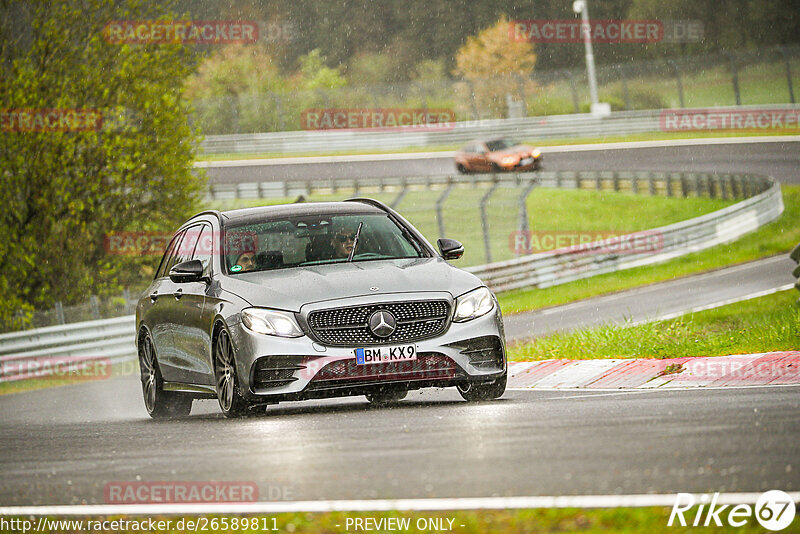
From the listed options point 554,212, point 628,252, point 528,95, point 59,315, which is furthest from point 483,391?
point 528,95

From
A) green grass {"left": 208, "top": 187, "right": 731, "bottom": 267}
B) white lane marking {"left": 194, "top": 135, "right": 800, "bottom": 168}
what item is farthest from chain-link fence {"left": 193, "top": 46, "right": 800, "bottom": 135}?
green grass {"left": 208, "top": 187, "right": 731, "bottom": 267}

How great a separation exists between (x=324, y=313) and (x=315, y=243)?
1.22 m

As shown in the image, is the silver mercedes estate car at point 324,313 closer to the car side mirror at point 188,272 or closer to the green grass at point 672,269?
the car side mirror at point 188,272

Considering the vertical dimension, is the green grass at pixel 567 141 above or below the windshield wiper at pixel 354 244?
below

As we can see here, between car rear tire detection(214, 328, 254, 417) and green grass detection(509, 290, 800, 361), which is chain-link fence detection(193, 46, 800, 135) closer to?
green grass detection(509, 290, 800, 361)

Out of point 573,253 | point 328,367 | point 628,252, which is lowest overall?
point 628,252

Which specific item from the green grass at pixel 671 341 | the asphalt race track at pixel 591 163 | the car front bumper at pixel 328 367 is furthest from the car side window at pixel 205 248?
the asphalt race track at pixel 591 163

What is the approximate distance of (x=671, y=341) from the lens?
13.3 metres

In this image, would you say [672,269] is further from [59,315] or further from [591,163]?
[591,163]

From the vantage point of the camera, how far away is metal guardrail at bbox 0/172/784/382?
2269 centimetres

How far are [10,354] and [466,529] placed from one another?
18.9m

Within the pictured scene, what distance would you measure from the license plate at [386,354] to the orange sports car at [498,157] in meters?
40.2

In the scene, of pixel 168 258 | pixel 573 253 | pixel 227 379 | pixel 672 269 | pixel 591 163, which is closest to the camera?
pixel 227 379

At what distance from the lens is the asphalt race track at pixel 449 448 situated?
18.9ft
